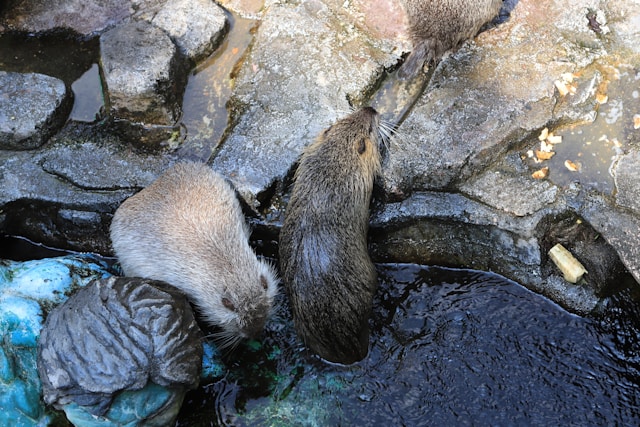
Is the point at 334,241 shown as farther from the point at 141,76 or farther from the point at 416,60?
the point at 141,76

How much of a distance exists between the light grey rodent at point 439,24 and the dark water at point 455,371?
5.43 ft

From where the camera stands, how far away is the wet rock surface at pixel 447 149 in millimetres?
4168

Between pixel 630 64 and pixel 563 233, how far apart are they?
1.40m

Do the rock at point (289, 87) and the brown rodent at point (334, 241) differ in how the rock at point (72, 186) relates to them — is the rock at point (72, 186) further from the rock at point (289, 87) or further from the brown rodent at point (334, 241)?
the brown rodent at point (334, 241)

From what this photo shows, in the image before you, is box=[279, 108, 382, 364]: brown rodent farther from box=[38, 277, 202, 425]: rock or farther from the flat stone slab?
the flat stone slab

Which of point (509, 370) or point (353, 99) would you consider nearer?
point (509, 370)

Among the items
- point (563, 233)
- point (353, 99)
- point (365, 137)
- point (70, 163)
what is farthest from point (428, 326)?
point (70, 163)

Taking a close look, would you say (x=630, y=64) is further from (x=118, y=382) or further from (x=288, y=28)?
(x=118, y=382)

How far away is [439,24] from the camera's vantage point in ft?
15.5

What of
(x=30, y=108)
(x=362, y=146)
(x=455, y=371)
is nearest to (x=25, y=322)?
(x=30, y=108)

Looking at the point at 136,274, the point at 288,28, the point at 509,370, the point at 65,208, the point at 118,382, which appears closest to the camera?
the point at 118,382

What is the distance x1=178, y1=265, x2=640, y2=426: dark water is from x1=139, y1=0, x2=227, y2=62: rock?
7.03 feet

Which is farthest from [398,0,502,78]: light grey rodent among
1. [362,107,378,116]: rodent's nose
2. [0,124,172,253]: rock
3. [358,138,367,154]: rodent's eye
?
[0,124,172,253]: rock

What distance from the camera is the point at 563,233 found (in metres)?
4.17
